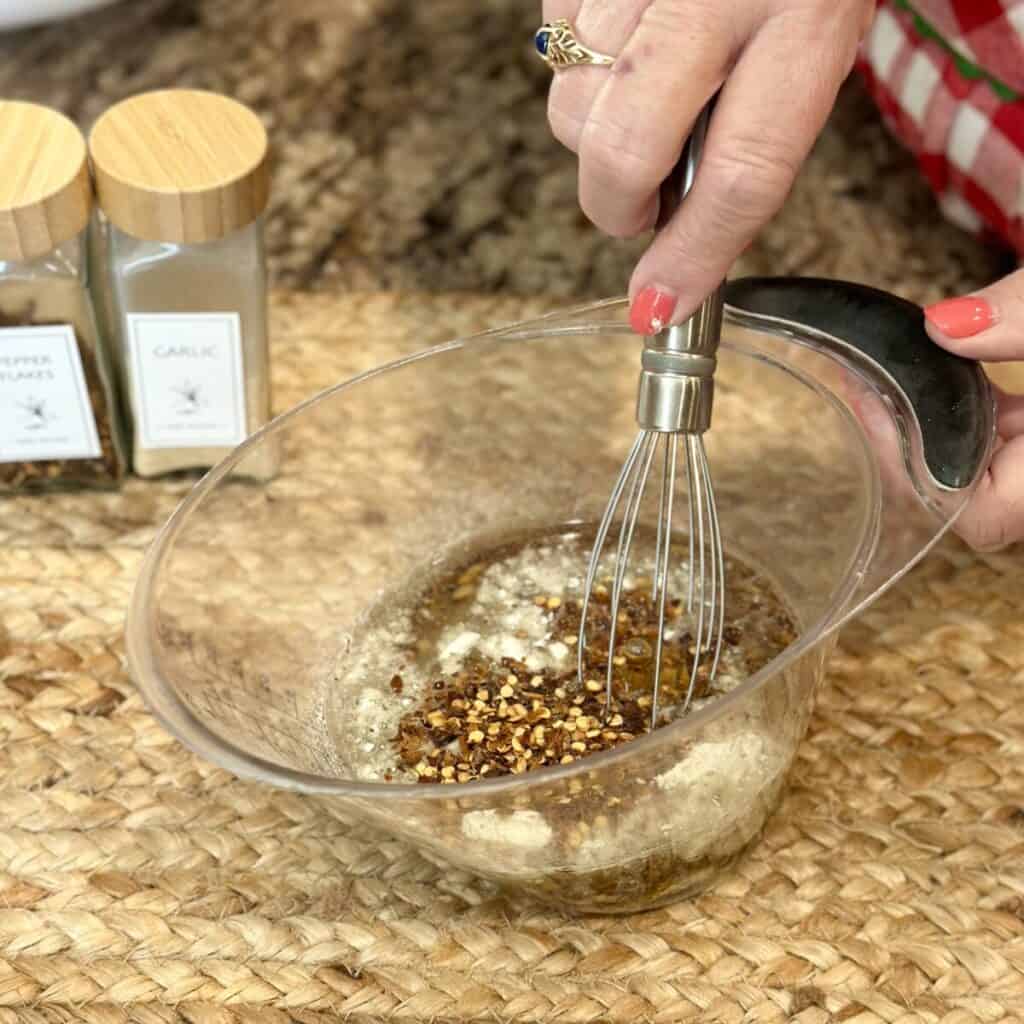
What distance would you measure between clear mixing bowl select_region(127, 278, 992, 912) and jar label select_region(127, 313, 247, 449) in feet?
0.23

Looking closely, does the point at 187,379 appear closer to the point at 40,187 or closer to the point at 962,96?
the point at 40,187

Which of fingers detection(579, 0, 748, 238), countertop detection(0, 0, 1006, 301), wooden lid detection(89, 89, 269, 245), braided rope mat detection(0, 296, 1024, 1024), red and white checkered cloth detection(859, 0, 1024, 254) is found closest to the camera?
fingers detection(579, 0, 748, 238)

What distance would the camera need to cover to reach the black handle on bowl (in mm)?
550

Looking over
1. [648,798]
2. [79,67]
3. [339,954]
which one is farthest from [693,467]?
[79,67]

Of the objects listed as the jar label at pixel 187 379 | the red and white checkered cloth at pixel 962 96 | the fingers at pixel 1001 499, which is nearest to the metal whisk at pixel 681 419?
the fingers at pixel 1001 499

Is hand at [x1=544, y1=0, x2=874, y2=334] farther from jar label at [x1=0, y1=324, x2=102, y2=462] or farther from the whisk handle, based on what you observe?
jar label at [x1=0, y1=324, x2=102, y2=462]

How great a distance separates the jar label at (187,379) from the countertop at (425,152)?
17 cm

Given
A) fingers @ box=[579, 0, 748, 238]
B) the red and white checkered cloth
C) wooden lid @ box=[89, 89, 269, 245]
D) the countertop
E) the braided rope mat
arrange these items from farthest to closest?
the countertop → the red and white checkered cloth → wooden lid @ box=[89, 89, 269, 245] → the braided rope mat → fingers @ box=[579, 0, 748, 238]

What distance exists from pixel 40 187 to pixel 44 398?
11cm

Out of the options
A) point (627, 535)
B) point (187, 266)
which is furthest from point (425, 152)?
point (627, 535)

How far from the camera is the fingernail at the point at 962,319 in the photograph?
552mm

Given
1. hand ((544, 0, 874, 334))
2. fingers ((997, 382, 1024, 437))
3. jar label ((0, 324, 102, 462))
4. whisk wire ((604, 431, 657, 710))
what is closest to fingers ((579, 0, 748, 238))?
hand ((544, 0, 874, 334))

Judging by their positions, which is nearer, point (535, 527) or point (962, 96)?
point (535, 527)

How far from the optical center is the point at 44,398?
729mm
